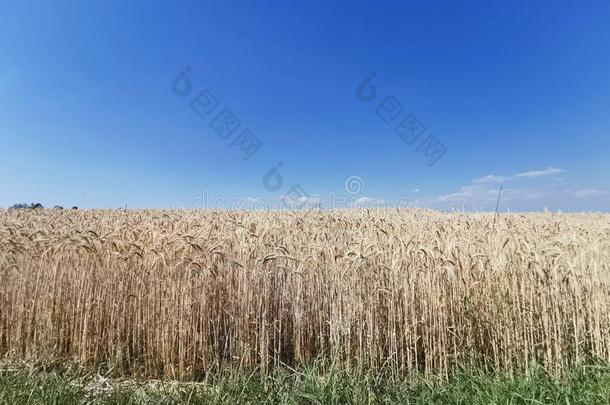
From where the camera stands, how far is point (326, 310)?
158 inches

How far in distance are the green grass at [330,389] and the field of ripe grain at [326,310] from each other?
0.65 feet

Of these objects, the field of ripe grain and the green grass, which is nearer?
the green grass

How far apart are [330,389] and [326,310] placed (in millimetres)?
911

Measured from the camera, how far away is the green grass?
3098mm

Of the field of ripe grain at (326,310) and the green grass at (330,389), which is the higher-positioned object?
the field of ripe grain at (326,310)

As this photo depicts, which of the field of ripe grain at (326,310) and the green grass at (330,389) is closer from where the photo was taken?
the green grass at (330,389)

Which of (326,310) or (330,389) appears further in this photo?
(326,310)

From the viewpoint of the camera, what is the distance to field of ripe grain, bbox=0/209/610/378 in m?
3.80

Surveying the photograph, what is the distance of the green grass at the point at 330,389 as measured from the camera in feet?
10.2

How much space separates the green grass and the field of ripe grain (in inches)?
7.7

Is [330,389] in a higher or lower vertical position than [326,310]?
lower

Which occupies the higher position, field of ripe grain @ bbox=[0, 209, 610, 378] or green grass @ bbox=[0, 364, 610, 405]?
field of ripe grain @ bbox=[0, 209, 610, 378]

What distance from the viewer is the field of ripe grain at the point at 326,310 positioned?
3.80 m

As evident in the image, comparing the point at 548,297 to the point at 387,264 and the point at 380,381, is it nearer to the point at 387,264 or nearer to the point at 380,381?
the point at 387,264
